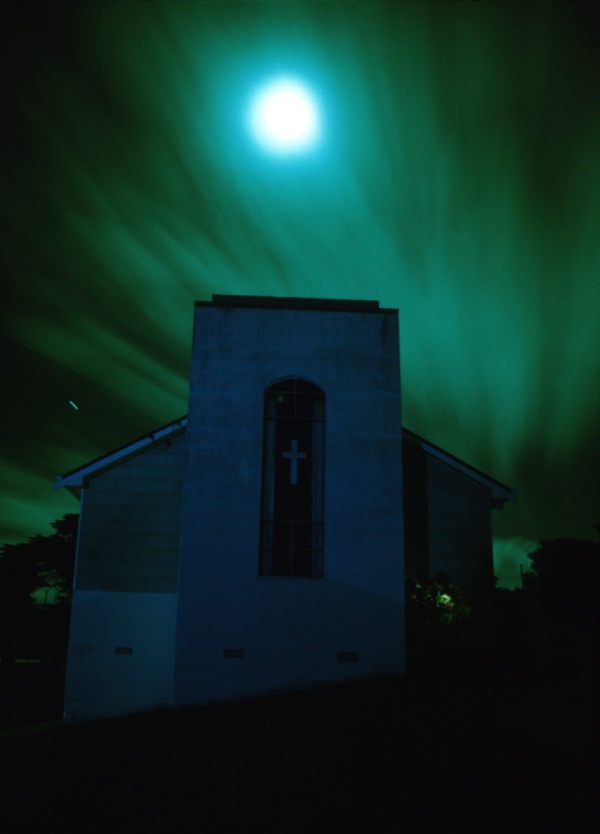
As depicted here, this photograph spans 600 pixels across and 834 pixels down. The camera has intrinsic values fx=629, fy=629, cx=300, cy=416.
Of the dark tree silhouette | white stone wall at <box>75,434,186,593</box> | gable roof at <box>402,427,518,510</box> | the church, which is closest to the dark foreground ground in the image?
the church

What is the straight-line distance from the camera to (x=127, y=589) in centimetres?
1460

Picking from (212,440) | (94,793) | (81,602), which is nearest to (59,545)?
(81,602)

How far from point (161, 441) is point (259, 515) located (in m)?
5.07

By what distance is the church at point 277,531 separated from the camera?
1095 cm

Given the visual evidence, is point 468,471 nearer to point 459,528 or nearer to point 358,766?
point 459,528

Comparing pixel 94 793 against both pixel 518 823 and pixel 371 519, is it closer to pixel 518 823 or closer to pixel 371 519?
pixel 518 823

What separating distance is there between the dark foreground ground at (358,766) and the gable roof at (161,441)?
5244 millimetres

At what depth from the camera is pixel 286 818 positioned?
6.27 metres

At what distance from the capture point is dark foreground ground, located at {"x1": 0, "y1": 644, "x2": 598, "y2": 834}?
19.3 ft

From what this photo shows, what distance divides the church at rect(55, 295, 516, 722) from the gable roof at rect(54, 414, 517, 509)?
48 mm

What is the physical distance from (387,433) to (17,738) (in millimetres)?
10257

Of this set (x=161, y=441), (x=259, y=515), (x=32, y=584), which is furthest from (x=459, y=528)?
(x=32, y=584)

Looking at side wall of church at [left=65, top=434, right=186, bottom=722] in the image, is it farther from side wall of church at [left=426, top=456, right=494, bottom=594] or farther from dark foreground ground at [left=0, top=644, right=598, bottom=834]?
side wall of church at [left=426, top=456, right=494, bottom=594]

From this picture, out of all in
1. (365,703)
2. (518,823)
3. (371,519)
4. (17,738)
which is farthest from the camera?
(17,738)
